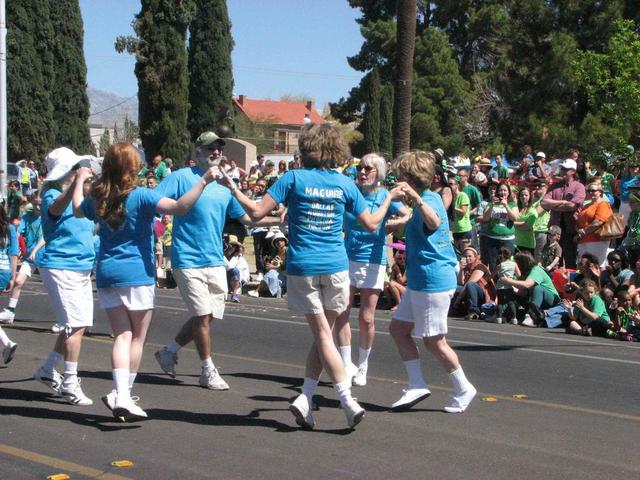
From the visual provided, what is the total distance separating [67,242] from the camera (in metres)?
7.82

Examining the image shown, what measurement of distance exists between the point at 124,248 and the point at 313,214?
4.26 ft

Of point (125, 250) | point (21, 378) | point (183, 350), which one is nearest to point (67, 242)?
point (125, 250)

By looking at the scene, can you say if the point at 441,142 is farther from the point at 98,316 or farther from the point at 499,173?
the point at 98,316

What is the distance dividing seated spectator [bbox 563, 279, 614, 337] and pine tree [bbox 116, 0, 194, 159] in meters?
31.8

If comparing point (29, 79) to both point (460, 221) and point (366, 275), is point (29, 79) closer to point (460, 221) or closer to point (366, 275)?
point (460, 221)

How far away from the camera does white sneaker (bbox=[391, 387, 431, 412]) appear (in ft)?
25.3

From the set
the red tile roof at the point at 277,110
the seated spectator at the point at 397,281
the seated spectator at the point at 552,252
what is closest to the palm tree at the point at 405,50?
the seated spectator at the point at 397,281

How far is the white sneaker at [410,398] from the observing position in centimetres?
771

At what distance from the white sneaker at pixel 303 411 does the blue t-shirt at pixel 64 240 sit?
6.74 feet

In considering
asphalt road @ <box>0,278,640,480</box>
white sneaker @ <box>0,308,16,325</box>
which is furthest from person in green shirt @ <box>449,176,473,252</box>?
white sneaker @ <box>0,308,16,325</box>

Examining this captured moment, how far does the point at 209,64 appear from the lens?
49969 mm

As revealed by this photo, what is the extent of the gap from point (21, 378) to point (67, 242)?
177cm

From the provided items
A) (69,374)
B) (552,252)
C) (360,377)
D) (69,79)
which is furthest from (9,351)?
(69,79)

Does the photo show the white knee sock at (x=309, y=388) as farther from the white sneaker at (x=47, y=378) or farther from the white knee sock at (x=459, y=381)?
the white sneaker at (x=47, y=378)
